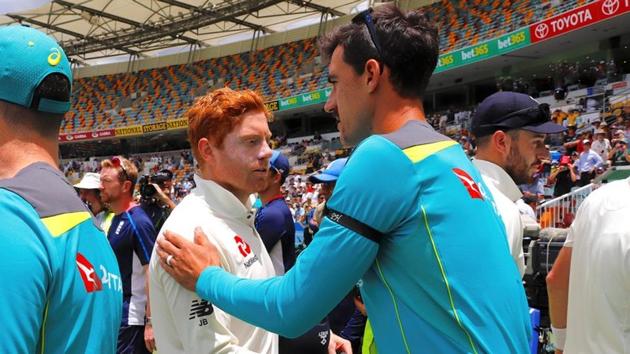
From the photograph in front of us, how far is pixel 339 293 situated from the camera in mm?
1322

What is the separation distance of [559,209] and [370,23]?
874 centimetres

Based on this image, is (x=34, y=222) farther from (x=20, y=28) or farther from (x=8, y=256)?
(x=20, y=28)

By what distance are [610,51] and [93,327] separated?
21149mm

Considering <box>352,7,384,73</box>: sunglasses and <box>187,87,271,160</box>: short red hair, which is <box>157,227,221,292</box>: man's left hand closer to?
<box>187,87,271,160</box>: short red hair

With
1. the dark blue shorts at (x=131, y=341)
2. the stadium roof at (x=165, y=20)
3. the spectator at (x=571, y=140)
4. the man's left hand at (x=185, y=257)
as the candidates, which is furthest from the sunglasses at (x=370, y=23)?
the stadium roof at (x=165, y=20)

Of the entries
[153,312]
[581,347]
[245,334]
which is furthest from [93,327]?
[581,347]

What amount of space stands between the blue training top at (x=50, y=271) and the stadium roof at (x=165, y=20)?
1113 inches

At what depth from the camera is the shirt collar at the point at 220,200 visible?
75.2 inches

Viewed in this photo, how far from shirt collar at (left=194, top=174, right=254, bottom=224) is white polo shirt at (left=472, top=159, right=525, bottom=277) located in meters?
1.00

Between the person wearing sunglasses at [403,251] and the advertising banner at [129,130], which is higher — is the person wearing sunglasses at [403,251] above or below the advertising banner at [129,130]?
below

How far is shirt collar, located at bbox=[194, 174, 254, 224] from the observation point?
191 cm

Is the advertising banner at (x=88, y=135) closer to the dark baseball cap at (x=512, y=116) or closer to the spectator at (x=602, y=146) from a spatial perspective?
the spectator at (x=602, y=146)

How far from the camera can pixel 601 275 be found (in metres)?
1.91

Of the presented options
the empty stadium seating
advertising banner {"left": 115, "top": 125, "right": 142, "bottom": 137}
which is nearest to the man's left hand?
the empty stadium seating
